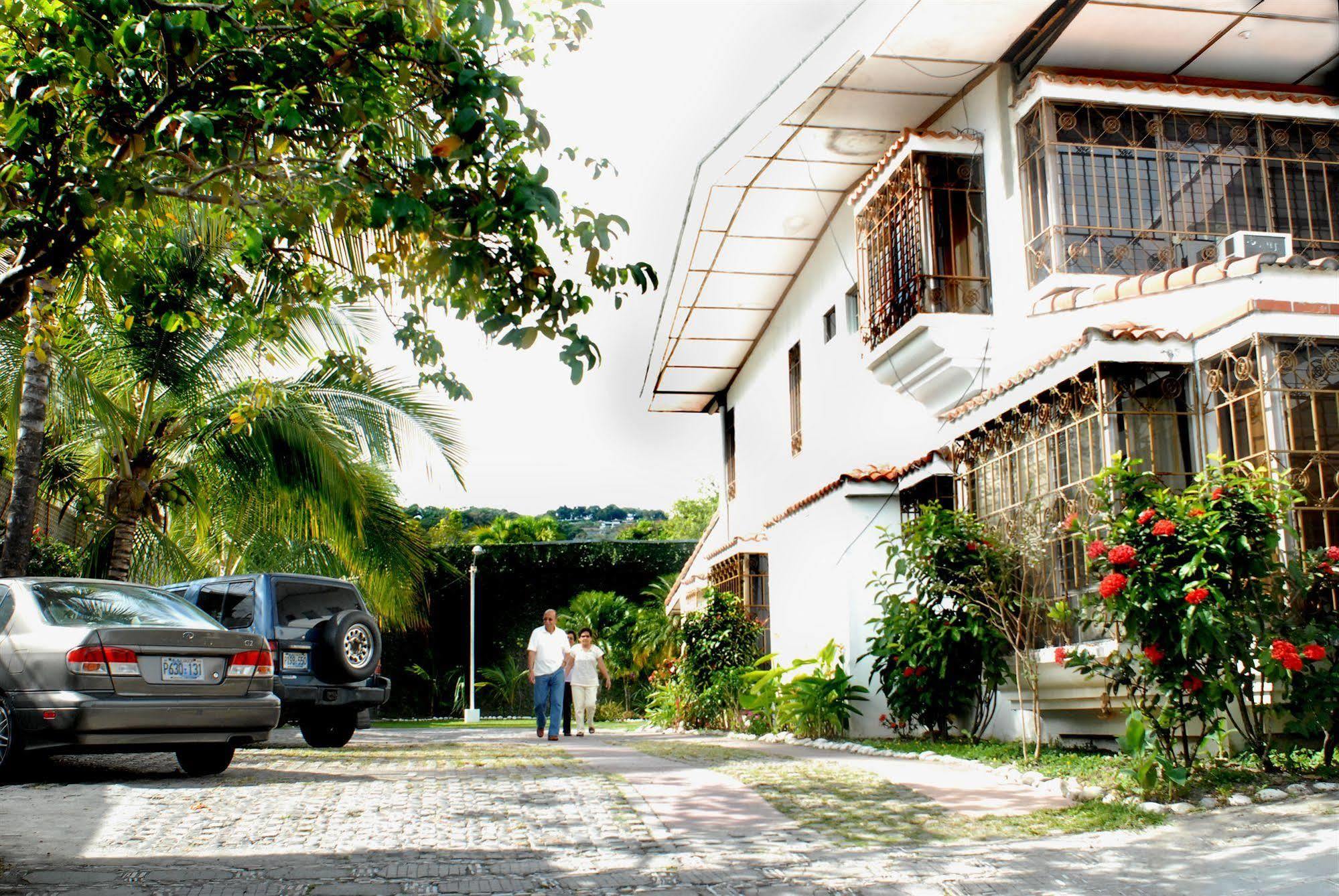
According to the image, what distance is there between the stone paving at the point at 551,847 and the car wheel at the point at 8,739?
19 centimetres

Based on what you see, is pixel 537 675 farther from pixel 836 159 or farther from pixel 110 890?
pixel 110 890

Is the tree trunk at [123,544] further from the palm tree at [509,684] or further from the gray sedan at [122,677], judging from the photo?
the palm tree at [509,684]

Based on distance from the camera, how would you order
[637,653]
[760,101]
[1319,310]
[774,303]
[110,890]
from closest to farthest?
[110,890] → [1319,310] → [760,101] → [774,303] → [637,653]

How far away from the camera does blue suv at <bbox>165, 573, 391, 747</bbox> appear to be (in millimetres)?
12320

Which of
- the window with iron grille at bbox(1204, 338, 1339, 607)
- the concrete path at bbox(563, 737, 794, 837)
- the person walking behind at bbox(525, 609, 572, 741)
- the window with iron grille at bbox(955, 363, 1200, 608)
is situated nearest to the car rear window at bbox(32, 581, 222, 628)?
the concrete path at bbox(563, 737, 794, 837)

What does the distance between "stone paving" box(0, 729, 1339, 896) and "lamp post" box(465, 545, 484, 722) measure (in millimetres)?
21226

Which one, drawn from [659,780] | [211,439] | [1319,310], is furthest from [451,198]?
[211,439]

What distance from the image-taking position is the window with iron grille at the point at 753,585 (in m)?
18.6

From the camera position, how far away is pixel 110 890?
5.21m

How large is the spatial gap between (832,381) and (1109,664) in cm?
993

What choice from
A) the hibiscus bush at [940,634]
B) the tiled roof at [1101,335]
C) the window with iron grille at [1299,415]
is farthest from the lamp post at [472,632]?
the window with iron grille at [1299,415]

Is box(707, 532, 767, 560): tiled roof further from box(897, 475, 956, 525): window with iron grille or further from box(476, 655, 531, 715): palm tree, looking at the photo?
box(476, 655, 531, 715): palm tree

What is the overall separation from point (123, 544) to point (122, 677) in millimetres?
6590

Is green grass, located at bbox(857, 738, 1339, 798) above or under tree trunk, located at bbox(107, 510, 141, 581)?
under
